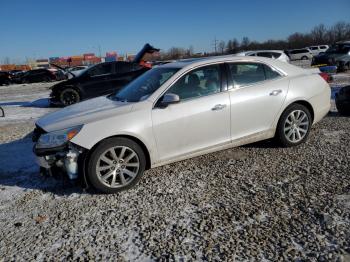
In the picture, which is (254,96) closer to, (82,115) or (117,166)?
(117,166)

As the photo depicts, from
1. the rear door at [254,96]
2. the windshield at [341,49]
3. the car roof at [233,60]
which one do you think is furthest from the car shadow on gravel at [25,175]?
the windshield at [341,49]

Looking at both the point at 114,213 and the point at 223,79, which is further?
the point at 223,79

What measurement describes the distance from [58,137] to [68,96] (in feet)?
27.2

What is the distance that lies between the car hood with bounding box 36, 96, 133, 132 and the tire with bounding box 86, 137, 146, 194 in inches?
14.3

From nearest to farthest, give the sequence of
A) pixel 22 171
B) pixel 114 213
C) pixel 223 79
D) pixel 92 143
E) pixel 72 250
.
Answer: pixel 72 250 → pixel 114 213 → pixel 92 143 → pixel 223 79 → pixel 22 171

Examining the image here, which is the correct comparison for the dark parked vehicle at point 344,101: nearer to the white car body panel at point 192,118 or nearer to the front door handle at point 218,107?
the white car body panel at point 192,118

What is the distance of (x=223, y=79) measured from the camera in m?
4.56

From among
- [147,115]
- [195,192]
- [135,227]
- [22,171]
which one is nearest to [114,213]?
[135,227]

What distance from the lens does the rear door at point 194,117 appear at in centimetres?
411

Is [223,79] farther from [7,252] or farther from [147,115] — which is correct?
[7,252]

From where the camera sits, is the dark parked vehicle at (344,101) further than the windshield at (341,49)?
No

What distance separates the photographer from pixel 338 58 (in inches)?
731

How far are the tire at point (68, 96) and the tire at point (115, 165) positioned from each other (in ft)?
27.2

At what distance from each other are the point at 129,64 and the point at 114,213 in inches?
373
